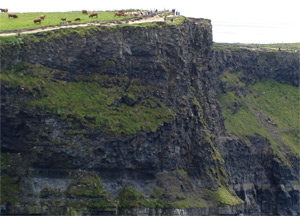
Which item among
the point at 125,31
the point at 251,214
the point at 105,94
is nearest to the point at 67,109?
the point at 105,94

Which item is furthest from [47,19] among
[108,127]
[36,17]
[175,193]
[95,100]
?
[175,193]

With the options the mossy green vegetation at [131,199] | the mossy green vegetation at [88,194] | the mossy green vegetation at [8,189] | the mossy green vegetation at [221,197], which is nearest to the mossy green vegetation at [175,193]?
the mossy green vegetation at [131,199]

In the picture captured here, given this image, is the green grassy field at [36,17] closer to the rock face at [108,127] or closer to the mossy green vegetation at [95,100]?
the rock face at [108,127]

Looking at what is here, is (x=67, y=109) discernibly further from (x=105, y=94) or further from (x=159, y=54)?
(x=159, y=54)

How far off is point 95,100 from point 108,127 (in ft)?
15.7

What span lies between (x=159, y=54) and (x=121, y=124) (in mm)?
15384

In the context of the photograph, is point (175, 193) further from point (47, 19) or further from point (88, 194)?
point (47, 19)

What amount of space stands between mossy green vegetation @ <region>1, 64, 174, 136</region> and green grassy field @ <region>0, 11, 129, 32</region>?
12.5m

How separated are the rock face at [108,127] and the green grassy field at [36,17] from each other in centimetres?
859

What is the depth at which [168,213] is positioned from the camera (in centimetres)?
15150

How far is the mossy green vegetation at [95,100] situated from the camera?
146m

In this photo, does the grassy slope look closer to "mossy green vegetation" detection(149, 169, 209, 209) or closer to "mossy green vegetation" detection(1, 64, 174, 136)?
"mossy green vegetation" detection(1, 64, 174, 136)

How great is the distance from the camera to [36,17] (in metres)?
175

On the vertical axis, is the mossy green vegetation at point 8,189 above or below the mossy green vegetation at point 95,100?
below
